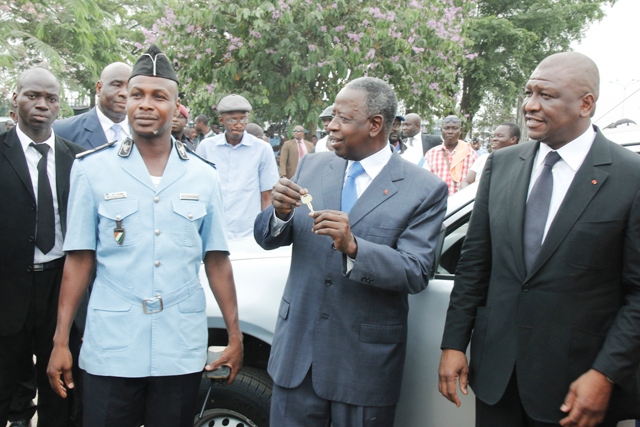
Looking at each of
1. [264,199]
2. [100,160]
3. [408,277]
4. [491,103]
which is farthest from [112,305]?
[491,103]

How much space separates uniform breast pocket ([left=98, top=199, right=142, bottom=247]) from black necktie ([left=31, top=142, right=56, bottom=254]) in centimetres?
93

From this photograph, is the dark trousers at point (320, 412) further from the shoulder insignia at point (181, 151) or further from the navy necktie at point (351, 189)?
the shoulder insignia at point (181, 151)

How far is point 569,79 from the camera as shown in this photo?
2.17 meters

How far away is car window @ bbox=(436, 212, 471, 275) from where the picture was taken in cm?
279

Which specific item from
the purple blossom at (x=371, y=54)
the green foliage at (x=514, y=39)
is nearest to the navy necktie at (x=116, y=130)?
the purple blossom at (x=371, y=54)

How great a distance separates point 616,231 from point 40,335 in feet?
8.93

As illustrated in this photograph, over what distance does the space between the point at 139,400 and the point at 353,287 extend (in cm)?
93

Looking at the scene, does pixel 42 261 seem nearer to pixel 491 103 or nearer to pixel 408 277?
pixel 408 277

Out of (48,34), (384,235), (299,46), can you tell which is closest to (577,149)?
(384,235)

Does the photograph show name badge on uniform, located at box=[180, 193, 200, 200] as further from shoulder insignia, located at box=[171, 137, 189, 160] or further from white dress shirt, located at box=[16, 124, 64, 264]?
white dress shirt, located at box=[16, 124, 64, 264]

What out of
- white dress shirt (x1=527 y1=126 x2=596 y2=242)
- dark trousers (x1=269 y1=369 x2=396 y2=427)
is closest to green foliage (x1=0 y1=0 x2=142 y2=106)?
dark trousers (x1=269 y1=369 x2=396 y2=427)

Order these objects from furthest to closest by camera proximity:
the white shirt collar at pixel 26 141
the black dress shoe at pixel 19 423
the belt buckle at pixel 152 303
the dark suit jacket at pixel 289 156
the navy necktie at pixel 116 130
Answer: the dark suit jacket at pixel 289 156, the navy necktie at pixel 116 130, the black dress shoe at pixel 19 423, the white shirt collar at pixel 26 141, the belt buckle at pixel 152 303

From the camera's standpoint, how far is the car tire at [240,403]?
9.89ft

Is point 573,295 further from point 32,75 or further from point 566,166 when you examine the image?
point 32,75
